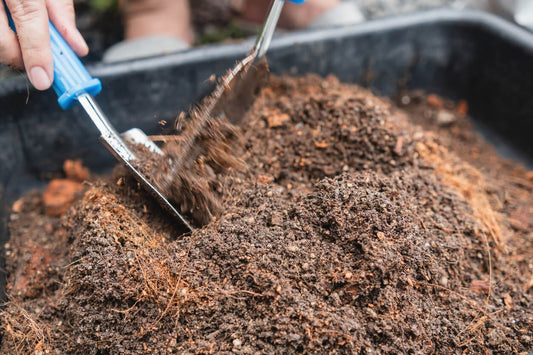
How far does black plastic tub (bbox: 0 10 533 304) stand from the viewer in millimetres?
1287

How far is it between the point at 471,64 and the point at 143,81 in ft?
4.04

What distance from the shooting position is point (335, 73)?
4.99 feet

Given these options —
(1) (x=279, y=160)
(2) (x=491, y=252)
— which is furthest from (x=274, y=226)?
(2) (x=491, y=252)

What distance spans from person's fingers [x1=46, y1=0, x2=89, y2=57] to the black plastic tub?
0.69 ft

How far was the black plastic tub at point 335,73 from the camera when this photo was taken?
50.7 inches

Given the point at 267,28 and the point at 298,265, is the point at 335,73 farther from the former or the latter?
the point at 298,265

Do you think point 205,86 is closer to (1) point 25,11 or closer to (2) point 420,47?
(1) point 25,11

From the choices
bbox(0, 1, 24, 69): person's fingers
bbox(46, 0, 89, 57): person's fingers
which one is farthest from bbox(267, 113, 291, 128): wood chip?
bbox(0, 1, 24, 69): person's fingers

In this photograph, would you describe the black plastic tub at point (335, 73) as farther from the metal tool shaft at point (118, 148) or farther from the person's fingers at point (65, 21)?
the metal tool shaft at point (118, 148)

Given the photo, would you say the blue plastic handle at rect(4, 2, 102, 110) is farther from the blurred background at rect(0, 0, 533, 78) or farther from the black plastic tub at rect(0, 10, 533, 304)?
the blurred background at rect(0, 0, 533, 78)

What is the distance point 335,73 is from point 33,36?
98 cm

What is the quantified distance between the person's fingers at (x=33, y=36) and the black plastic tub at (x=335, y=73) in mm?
300

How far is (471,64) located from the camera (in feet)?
5.23

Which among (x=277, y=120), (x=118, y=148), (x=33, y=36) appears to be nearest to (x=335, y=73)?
(x=277, y=120)
